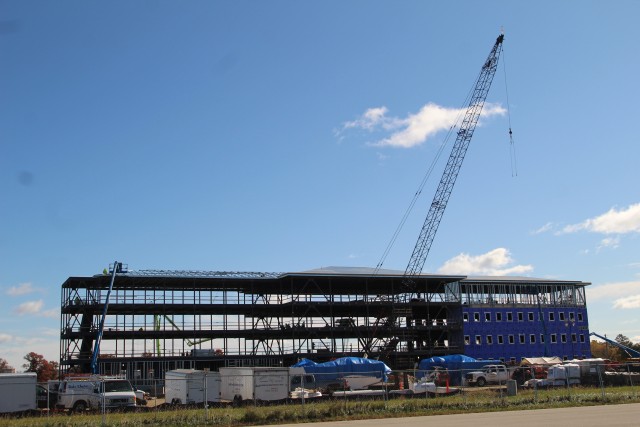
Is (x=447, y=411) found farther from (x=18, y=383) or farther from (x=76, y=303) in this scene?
(x=76, y=303)

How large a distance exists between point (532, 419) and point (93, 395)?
2425cm

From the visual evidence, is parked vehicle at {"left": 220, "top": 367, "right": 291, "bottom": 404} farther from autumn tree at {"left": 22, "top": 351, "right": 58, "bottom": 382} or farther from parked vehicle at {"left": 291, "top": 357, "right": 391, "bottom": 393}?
autumn tree at {"left": 22, "top": 351, "right": 58, "bottom": 382}

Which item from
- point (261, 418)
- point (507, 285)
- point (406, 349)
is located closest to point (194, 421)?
point (261, 418)

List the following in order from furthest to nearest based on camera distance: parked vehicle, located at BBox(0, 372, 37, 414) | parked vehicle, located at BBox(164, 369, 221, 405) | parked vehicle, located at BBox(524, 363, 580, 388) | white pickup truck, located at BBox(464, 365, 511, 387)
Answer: white pickup truck, located at BBox(464, 365, 511, 387) → parked vehicle, located at BBox(524, 363, 580, 388) → parked vehicle, located at BBox(164, 369, 221, 405) → parked vehicle, located at BBox(0, 372, 37, 414)

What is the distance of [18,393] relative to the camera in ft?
127

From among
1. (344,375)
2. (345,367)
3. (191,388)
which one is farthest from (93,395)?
(345,367)

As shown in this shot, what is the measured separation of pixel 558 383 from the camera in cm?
5300

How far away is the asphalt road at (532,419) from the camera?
25375mm

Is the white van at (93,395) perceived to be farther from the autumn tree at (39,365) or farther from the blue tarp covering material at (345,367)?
the autumn tree at (39,365)

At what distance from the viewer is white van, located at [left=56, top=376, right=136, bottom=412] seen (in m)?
39.4

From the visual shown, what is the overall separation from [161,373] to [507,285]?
47.2 metres

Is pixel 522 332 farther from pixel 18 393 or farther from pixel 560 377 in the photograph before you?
pixel 18 393

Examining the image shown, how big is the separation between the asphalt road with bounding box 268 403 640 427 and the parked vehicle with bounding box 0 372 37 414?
17612 mm

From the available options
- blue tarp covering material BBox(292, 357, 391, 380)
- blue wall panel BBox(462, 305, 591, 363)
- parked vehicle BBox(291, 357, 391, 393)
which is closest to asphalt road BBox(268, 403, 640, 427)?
parked vehicle BBox(291, 357, 391, 393)
